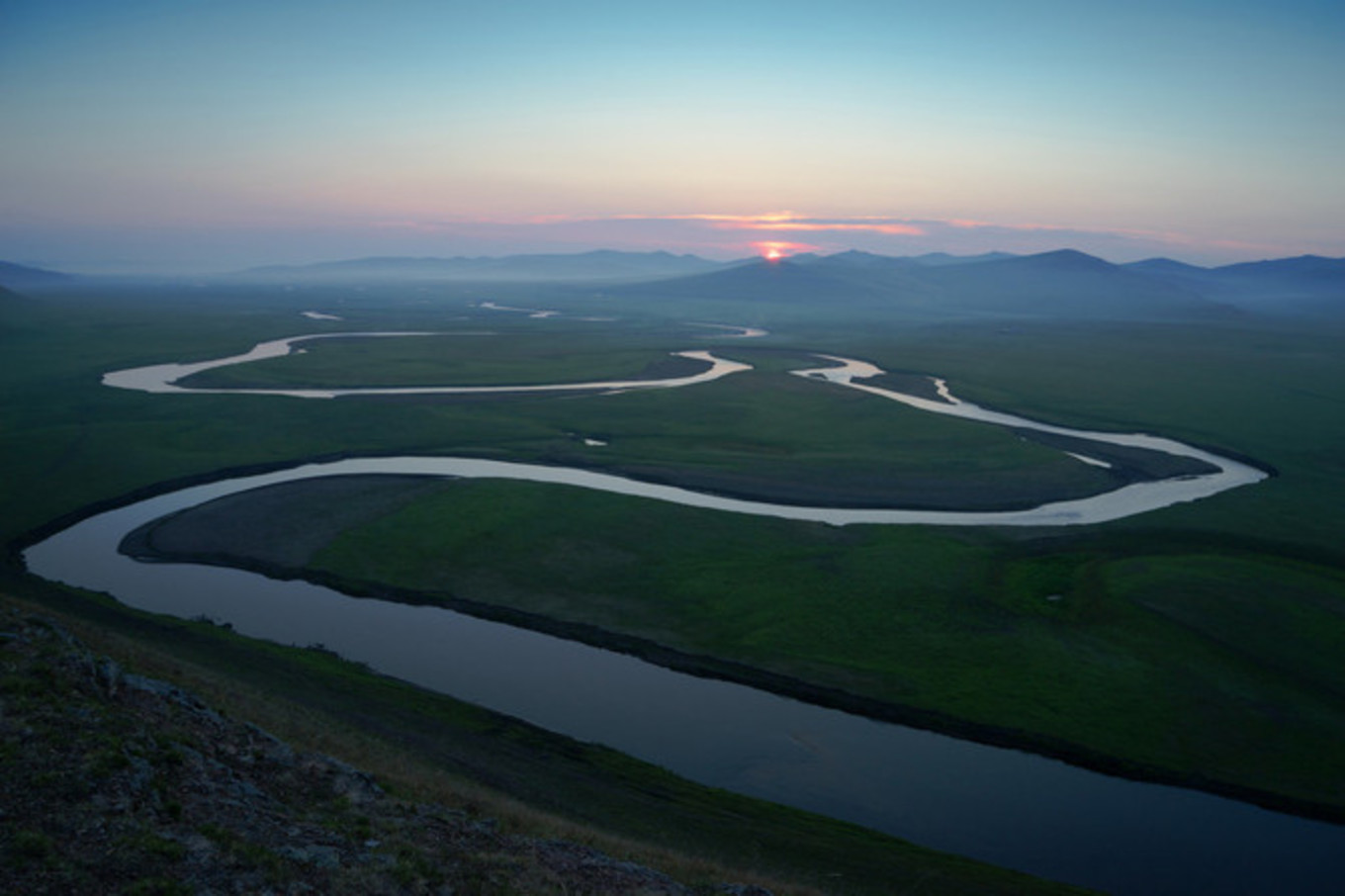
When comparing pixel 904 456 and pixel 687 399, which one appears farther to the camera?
pixel 687 399

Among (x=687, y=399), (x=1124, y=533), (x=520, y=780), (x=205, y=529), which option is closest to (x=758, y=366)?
(x=687, y=399)

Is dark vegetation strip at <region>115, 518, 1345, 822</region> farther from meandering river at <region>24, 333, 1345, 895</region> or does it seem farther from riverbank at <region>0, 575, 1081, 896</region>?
riverbank at <region>0, 575, 1081, 896</region>

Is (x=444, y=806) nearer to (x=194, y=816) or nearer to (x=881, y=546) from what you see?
(x=194, y=816)

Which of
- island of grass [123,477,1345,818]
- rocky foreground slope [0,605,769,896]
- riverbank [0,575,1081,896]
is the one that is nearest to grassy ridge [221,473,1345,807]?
island of grass [123,477,1345,818]

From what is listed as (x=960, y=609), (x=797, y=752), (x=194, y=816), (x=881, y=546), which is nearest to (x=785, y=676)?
(x=797, y=752)

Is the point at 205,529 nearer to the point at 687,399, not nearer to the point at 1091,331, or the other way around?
the point at 687,399

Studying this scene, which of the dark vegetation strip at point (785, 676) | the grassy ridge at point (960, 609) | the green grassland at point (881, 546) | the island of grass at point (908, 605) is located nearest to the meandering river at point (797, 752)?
the dark vegetation strip at point (785, 676)

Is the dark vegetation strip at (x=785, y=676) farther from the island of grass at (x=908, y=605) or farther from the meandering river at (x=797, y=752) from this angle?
the meandering river at (x=797, y=752)
